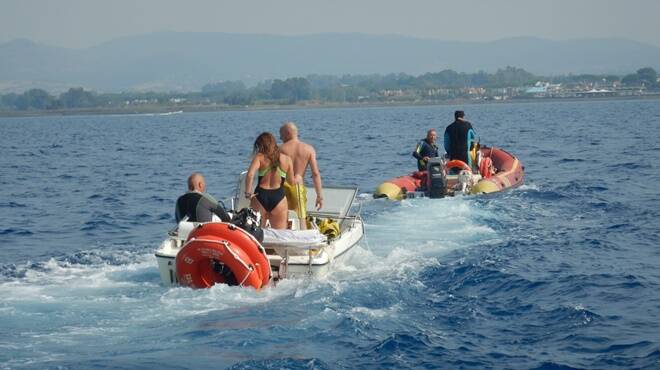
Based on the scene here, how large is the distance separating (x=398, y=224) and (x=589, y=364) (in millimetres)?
9423

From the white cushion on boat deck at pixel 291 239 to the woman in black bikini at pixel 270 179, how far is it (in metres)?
0.48

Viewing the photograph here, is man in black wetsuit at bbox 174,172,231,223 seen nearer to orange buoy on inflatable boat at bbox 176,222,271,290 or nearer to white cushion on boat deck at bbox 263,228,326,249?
white cushion on boat deck at bbox 263,228,326,249

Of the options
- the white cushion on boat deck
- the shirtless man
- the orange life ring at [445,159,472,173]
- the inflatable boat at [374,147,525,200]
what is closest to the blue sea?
the inflatable boat at [374,147,525,200]

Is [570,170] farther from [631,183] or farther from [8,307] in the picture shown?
[8,307]

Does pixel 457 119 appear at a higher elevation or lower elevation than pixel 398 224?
higher

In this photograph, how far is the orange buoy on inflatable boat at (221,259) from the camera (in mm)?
12062

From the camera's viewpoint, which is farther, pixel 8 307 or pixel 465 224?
pixel 465 224

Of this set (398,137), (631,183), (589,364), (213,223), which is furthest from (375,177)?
(398,137)

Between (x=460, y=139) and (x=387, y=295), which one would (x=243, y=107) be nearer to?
(x=460, y=139)

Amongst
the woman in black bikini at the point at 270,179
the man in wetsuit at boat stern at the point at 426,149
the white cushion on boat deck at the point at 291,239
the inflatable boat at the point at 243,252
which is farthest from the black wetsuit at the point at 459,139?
the white cushion on boat deck at the point at 291,239

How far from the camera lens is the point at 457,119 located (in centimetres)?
2373

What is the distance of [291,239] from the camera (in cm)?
1313

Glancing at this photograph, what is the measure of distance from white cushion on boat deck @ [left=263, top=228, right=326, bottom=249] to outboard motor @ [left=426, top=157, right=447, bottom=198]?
928 centimetres

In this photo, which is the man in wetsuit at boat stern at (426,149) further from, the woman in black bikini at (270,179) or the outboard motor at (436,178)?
the woman in black bikini at (270,179)
